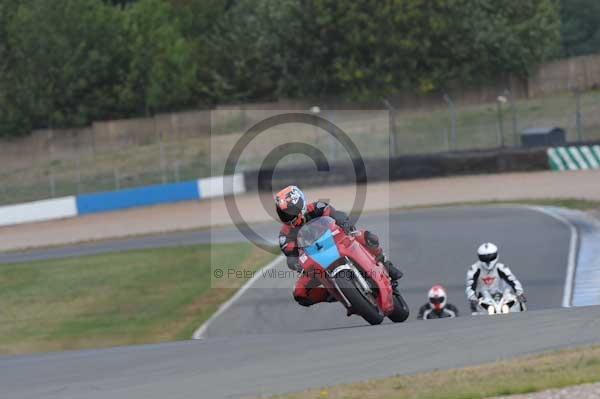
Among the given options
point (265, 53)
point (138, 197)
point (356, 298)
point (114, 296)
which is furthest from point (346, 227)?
point (265, 53)

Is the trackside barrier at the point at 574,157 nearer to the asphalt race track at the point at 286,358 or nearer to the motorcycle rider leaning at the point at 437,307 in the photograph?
the motorcycle rider leaning at the point at 437,307

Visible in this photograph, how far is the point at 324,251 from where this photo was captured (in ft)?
33.7

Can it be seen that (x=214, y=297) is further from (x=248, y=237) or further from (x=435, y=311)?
(x=248, y=237)

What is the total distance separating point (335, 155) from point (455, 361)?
27.8m

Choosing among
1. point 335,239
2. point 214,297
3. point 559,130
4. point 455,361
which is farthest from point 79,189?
point 455,361

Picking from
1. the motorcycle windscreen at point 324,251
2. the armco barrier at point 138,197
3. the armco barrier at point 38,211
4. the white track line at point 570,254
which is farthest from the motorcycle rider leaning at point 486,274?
the armco barrier at point 38,211

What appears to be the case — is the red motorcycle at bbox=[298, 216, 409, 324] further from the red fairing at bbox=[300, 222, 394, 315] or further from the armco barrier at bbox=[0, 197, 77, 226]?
the armco barrier at bbox=[0, 197, 77, 226]

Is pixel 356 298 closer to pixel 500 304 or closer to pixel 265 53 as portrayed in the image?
pixel 500 304

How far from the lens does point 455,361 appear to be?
303 inches

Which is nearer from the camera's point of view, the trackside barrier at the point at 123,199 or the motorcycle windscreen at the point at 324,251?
the motorcycle windscreen at the point at 324,251

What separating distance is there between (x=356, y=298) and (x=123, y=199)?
25768 millimetres

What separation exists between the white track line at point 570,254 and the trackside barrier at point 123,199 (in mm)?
12627

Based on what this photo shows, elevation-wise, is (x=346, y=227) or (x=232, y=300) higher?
(x=346, y=227)

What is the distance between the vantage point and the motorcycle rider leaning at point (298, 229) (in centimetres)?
1048
